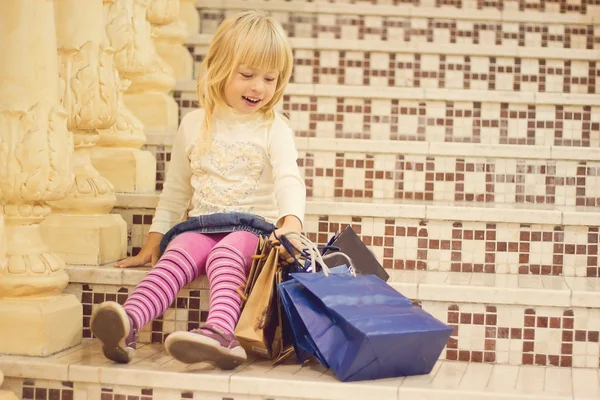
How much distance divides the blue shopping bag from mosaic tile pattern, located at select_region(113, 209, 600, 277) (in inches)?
23.3

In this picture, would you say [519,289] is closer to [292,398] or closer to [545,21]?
[292,398]

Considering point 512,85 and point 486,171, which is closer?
point 486,171

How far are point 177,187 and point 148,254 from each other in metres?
0.22

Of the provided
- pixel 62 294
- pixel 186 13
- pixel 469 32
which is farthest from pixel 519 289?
pixel 186 13

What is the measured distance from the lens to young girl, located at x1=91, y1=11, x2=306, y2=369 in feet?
8.37

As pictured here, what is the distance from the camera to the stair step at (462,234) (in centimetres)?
296

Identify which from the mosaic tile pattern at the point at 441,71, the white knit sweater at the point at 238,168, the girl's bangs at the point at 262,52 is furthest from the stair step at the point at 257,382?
the mosaic tile pattern at the point at 441,71

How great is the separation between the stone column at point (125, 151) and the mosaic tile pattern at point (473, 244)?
202 mm

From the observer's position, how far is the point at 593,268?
2.97 meters

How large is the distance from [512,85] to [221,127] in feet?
4.56

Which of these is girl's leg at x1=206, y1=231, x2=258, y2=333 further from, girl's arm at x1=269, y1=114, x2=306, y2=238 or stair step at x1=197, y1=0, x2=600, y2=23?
Result: stair step at x1=197, y1=0, x2=600, y2=23

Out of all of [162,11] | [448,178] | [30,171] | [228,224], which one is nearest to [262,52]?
[228,224]

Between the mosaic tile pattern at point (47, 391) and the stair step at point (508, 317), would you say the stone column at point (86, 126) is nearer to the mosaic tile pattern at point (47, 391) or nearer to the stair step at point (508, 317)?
the stair step at point (508, 317)

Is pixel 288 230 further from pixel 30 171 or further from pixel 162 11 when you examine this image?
pixel 162 11
